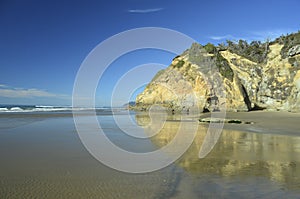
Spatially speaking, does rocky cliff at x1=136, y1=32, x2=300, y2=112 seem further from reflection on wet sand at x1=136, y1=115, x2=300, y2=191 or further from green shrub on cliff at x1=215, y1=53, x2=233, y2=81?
reflection on wet sand at x1=136, y1=115, x2=300, y2=191

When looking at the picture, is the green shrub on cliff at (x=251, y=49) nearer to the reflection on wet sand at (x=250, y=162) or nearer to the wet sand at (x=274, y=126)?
the wet sand at (x=274, y=126)

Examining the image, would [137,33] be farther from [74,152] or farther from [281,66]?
[281,66]

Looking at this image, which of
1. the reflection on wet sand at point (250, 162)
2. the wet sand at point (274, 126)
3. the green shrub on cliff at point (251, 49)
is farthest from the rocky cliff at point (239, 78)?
the reflection on wet sand at point (250, 162)

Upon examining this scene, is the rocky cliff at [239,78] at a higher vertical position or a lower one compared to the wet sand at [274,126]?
higher

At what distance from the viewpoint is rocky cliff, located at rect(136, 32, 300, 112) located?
2828cm

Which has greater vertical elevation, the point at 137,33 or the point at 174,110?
the point at 137,33

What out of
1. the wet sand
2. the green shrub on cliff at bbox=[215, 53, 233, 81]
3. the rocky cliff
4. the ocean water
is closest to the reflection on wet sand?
the ocean water

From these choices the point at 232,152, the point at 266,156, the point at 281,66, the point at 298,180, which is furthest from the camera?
the point at 281,66

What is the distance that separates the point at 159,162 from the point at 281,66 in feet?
89.9

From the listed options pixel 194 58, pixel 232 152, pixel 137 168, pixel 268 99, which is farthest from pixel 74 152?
pixel 194 58

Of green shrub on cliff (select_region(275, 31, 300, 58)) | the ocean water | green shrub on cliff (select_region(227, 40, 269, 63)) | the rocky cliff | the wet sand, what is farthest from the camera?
green shrub on cliff (select_region(227, 40, 269, 63))

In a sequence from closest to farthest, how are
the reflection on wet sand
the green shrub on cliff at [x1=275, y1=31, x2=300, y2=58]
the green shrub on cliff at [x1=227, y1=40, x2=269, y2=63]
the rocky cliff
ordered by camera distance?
the reflection on wet sand
the rocky cliff
the green shrub on cliff at [x1=275, y1=31, x2=300, y2=58]
the green shrub on cliff at [x1=227, y1=40, x2=269, y2=63]

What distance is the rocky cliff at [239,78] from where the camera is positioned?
28.3m

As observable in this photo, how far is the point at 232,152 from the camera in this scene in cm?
810
